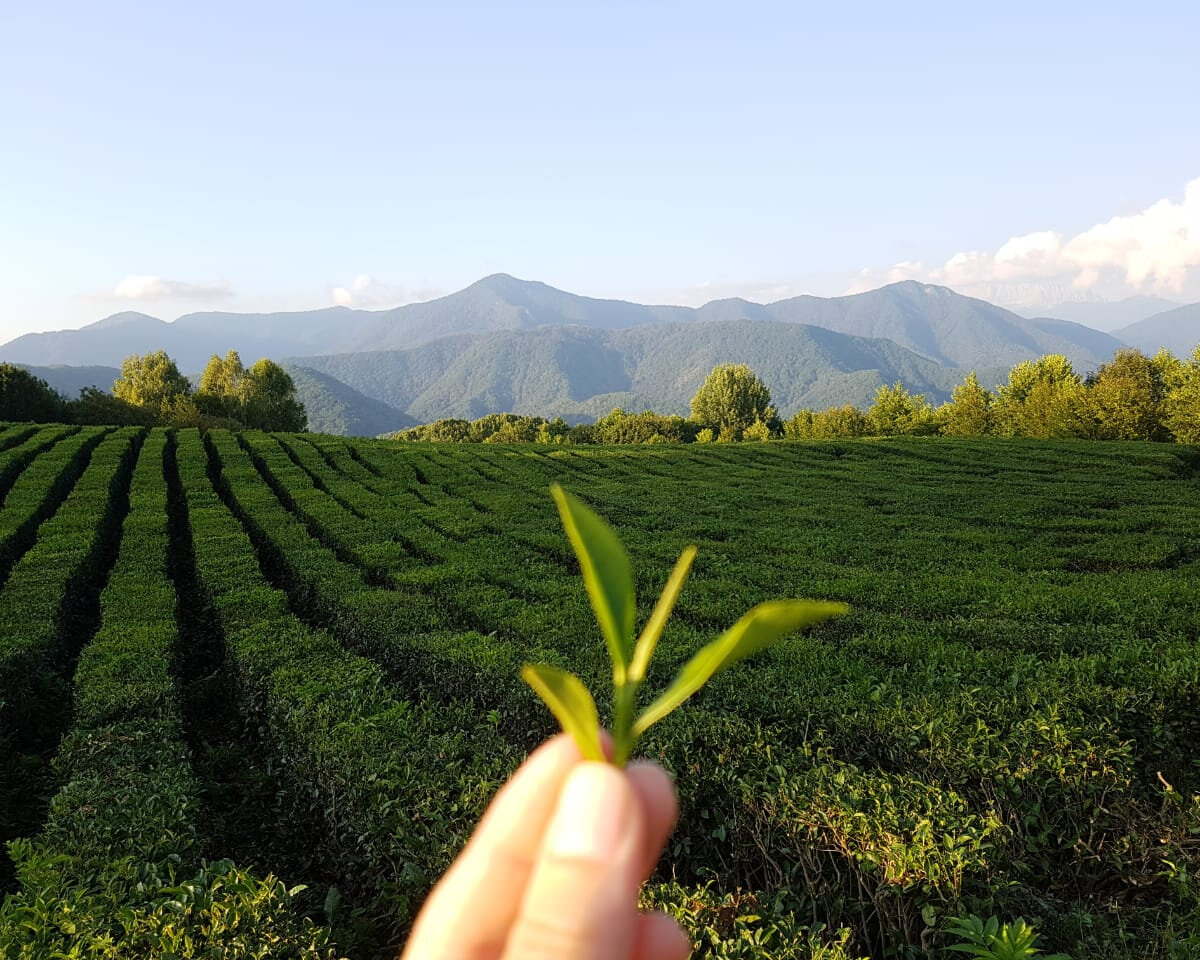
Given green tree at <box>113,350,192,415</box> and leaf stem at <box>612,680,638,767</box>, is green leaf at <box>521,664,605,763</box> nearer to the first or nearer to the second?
leaf stem at <box>612,680,638,767</box>

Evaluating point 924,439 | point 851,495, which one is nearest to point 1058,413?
point 924,439

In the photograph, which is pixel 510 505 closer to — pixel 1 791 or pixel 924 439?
pixel 1 791

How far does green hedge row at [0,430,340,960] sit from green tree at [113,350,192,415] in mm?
50988

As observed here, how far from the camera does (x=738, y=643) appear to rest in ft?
2.27

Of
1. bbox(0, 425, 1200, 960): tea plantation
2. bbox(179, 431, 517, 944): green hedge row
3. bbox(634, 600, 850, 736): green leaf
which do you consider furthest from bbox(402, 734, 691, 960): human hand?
bbox(179, 431, 517, 944): green hedge row

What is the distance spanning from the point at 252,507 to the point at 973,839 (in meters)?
17.3

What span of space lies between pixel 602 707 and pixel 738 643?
6.22 m

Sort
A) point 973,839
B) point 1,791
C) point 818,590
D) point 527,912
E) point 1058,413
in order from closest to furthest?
point 527,912, point 973,839, point 1,791, point 818,590, point 1058,413

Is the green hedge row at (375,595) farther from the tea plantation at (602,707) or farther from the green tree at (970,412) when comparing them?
the green tree at (970,412)

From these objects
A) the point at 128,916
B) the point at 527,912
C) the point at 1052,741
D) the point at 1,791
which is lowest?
the point at 1,791

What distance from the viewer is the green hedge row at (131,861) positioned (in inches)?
133

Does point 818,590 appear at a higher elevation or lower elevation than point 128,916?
lower

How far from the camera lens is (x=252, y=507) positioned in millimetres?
17547

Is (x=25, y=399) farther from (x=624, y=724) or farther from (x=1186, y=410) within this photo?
(x=1186, y=410)
